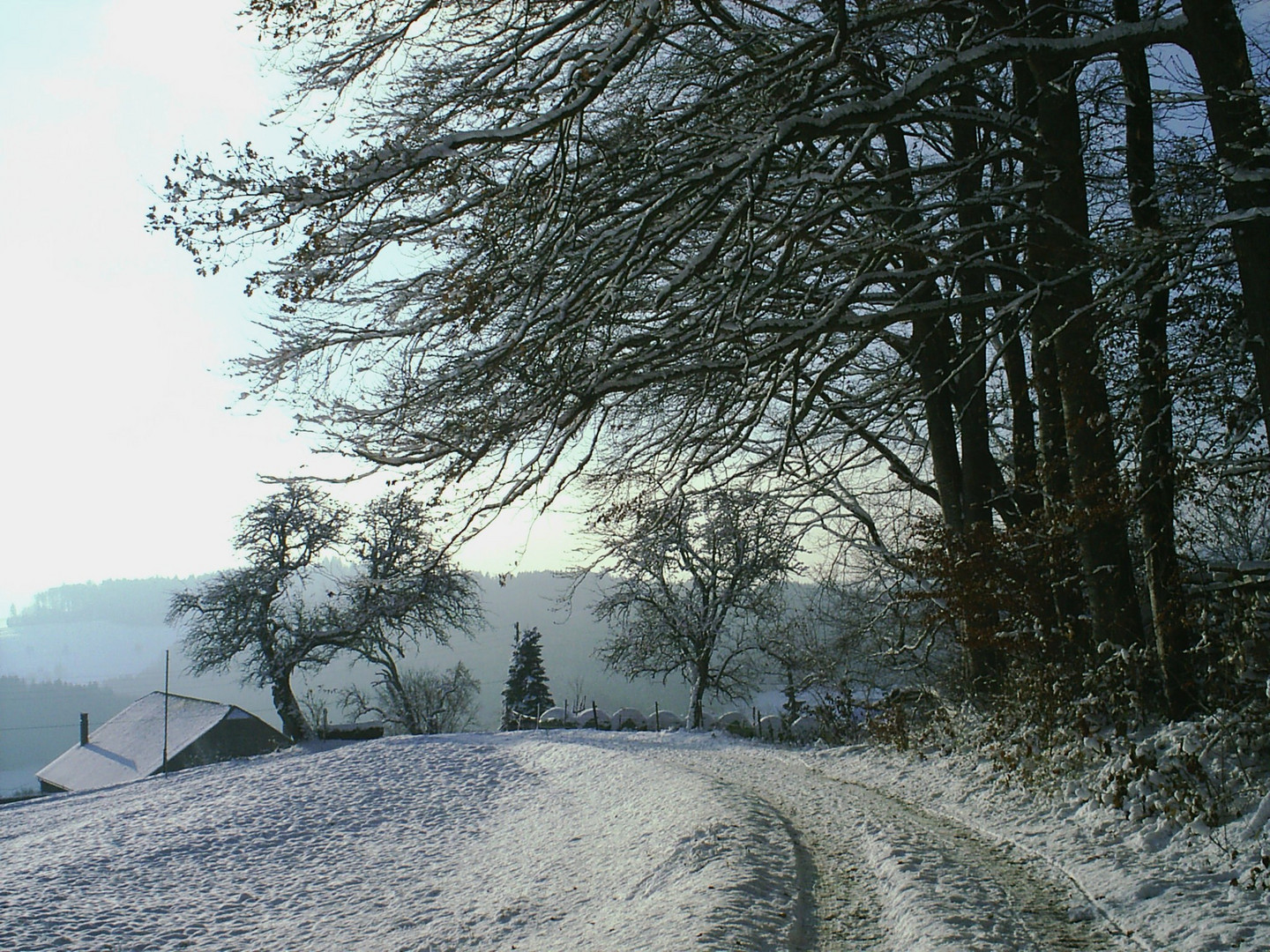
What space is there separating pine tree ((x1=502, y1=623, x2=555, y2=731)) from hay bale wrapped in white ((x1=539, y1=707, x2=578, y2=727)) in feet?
26.9

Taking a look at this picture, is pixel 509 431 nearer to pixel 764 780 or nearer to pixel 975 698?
pixel 764 780

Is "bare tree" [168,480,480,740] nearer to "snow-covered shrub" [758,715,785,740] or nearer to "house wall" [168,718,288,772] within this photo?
"house wall" [168,718,288,772]

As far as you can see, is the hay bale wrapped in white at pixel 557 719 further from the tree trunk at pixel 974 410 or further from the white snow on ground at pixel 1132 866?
the white snow on ground at pixel 1132 866

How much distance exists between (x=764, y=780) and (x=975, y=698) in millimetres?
3195

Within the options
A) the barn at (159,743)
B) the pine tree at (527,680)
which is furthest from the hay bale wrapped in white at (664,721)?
the barn at (159,743)

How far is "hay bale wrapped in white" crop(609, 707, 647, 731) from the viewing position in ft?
93.4

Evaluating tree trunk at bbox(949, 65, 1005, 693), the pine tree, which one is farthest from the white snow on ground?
the pine tree

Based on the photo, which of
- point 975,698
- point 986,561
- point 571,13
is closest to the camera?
point 571,13

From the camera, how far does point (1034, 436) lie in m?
11.6

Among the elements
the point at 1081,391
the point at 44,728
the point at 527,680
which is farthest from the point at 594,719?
the point at 44,728

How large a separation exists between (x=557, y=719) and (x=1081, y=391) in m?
22.5

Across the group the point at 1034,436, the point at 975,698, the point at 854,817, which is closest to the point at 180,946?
the point at 854,817

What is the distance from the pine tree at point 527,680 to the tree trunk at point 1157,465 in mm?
31474

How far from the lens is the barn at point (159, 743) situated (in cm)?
3609
